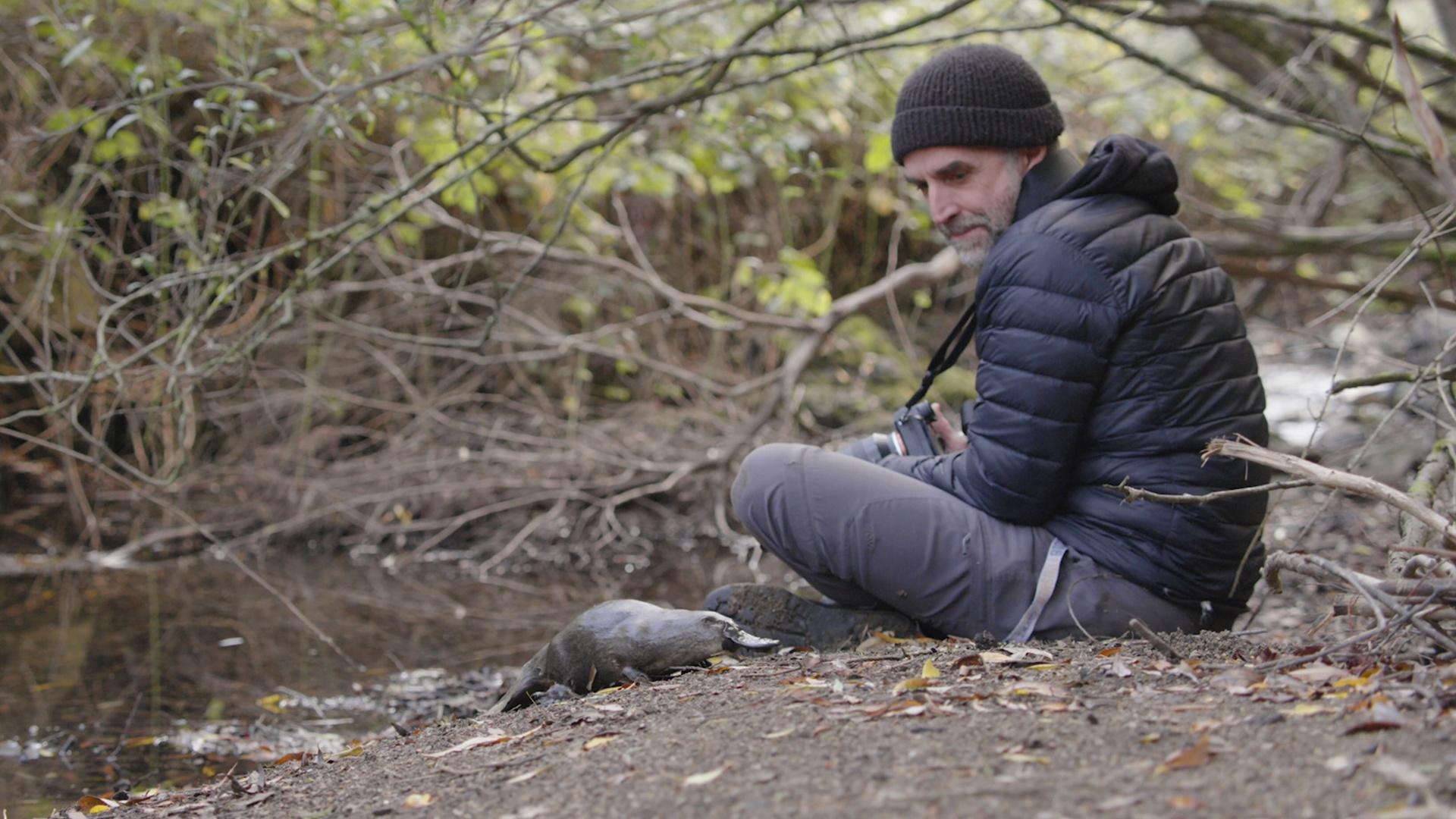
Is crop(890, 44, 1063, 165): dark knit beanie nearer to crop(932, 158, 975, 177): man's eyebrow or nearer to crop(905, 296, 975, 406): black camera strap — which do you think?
crop(932, 158, 975, 177): man's eyebrow

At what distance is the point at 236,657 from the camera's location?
5562 millimetres

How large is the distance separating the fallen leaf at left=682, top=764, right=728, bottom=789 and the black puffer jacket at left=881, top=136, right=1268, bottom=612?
1310 millimetres

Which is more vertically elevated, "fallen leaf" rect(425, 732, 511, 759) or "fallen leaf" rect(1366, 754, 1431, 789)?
"fallen leaf" rect(1366, 754, 1431, 789)

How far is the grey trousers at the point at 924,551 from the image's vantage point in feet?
10.9

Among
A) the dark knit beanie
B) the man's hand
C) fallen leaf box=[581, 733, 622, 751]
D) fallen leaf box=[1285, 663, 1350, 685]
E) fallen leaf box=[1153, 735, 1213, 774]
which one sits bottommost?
fallen leaf box=[581, 733, 622, 751]

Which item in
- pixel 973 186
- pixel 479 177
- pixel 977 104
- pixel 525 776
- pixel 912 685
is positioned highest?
pixel 977 104

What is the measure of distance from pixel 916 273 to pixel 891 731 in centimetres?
512

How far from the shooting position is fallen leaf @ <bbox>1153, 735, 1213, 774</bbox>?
6.70ft

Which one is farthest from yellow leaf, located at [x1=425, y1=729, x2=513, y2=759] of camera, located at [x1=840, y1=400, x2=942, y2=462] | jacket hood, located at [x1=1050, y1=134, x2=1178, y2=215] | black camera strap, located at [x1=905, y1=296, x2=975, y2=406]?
jacket hood, located at [x1=1050, y1=134, x2=1178, y2=215]

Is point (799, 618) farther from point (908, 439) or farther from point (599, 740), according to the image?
point (599, 740)

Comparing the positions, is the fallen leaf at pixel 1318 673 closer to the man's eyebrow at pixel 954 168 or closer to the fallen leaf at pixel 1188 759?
the fallen leaf at pixel 1188 759

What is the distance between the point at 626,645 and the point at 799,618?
0.60 meters

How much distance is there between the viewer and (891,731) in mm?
2385

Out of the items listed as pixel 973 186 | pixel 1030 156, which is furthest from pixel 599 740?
pixel 1030 156
